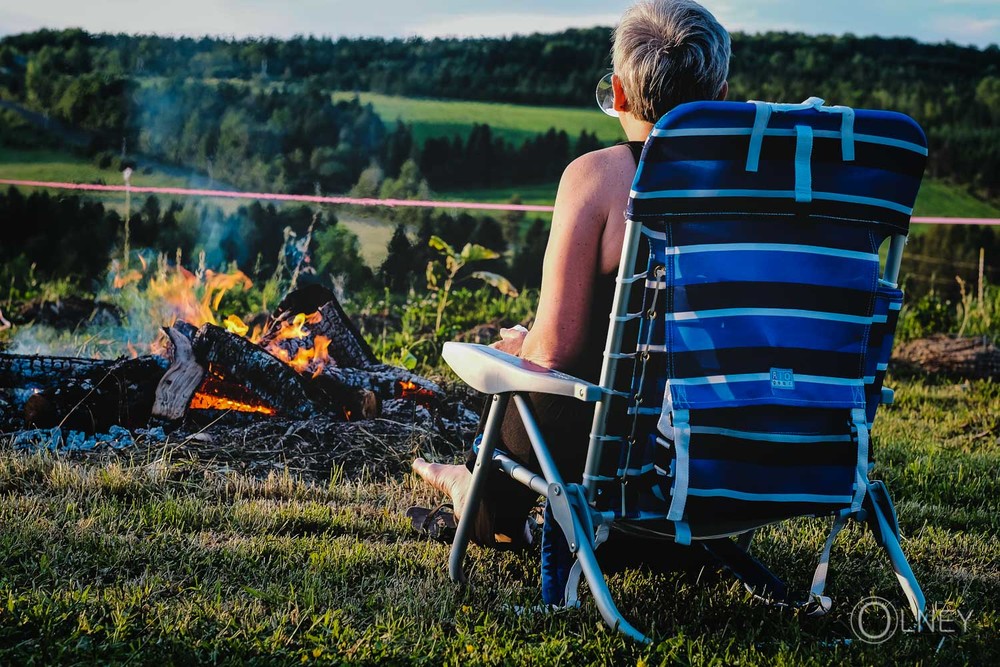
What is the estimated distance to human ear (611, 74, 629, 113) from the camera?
262cm

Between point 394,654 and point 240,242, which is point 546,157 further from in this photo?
point 394,654

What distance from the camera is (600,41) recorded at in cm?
1303

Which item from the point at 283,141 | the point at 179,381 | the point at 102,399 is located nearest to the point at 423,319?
the point at 179,381

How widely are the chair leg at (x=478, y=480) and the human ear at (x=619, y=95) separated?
30.5 inches

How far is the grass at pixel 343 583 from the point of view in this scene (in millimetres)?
2465

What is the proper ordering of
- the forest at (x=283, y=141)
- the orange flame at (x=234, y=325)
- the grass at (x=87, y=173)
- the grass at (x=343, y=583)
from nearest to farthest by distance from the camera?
the grass at (x=343, y=583) → the orange flame at (x=234, y=325) → the forest at (x=283, y=141) → the grass at (x=87, y=173)

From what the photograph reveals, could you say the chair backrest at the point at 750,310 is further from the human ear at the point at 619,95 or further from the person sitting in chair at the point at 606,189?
the human ear at the point at 619,95

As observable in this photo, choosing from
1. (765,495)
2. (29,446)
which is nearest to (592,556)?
(765,495)

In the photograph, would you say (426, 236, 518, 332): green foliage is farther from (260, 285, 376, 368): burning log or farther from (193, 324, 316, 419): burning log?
(193, 324, 316, 419): burning log

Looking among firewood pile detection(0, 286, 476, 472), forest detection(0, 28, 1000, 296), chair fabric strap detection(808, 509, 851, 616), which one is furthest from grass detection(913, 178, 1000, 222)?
chair fabric strap detection(808, 509, 851, 616)

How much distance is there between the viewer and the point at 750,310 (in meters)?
2.31

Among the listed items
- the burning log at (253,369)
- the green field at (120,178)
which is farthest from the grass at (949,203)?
the burning log at (253,369)

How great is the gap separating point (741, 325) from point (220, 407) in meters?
2.79

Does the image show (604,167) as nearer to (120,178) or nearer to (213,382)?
(213,382)
